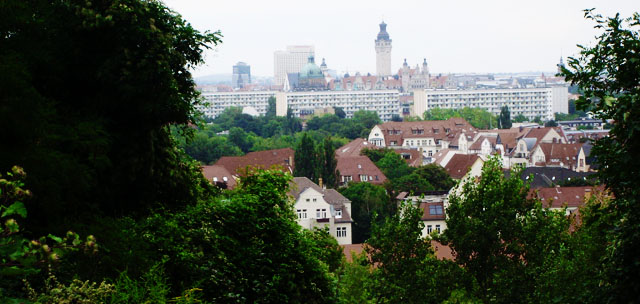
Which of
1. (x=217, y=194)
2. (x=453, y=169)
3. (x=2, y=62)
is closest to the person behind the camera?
(x=2, y=62)

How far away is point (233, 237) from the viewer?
12859 mm

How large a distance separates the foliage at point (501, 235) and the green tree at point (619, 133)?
23.8 ft

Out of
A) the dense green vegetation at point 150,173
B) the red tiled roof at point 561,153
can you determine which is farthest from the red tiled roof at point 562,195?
the dense green vegetation at point 150,173

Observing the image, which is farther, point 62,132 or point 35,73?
point 35,73

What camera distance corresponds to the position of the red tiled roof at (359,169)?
77375 mm

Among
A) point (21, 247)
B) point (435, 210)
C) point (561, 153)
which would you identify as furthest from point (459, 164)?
point (21, 247)

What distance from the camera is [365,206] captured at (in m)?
56.7

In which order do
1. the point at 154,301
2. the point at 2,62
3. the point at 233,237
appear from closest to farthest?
the point at 154,301 < the point at 2,62 < the point at 233,237

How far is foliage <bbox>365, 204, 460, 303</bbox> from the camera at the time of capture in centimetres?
2038

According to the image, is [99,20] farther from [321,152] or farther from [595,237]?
[321,152]

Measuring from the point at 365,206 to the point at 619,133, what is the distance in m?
45.1

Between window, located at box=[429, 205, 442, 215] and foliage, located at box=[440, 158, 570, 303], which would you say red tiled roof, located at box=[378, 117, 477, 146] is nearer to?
window, located at box=[429, 205, 442, 215]

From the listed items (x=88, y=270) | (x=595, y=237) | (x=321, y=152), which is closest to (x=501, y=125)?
(x=321, y=152)

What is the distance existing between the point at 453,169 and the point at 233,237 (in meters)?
73.4
